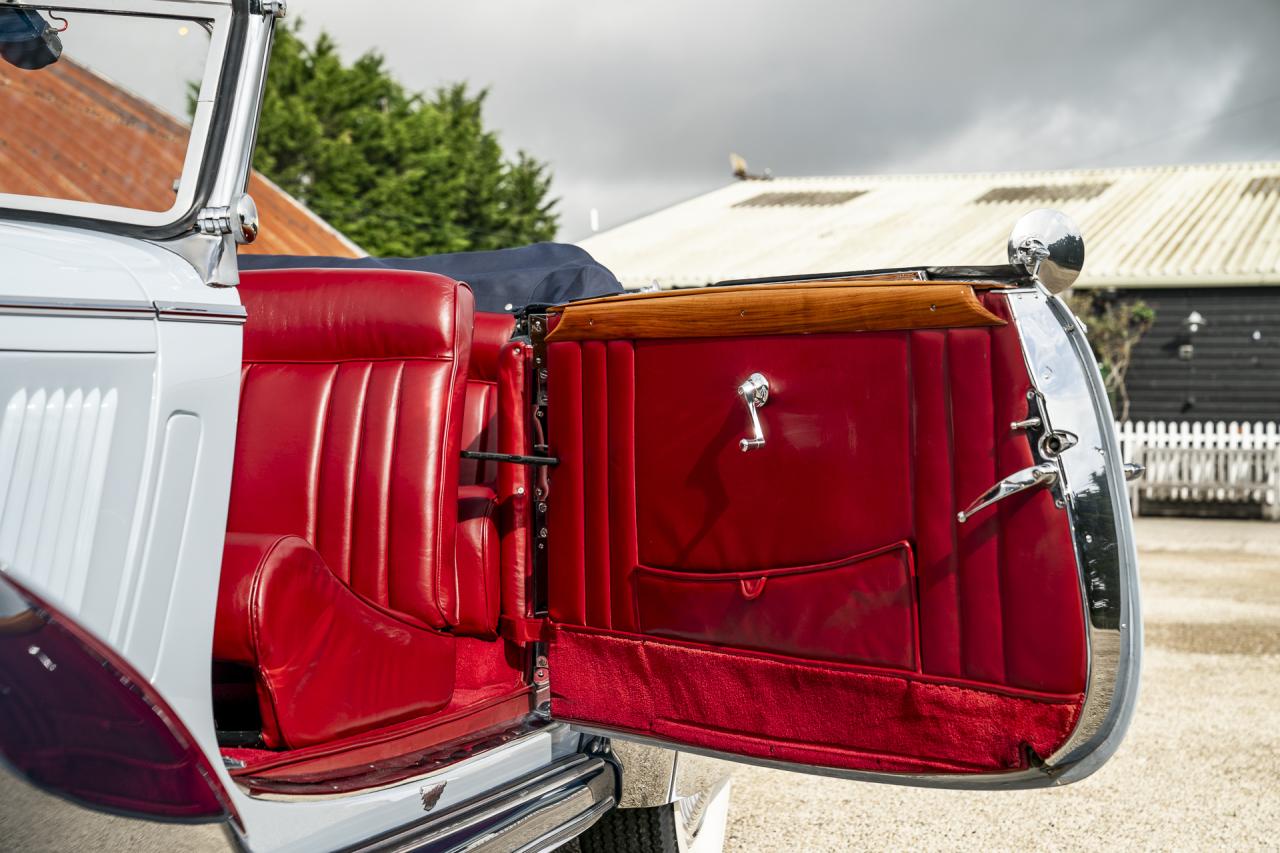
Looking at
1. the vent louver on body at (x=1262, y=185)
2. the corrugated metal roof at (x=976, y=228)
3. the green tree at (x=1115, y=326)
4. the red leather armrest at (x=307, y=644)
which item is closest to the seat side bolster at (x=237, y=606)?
the red leather armrest at (x=307, y=644)

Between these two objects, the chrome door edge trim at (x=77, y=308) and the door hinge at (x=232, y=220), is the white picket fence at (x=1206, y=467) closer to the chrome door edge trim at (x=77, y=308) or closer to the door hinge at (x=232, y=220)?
the door hinge at (x=232, y=220)

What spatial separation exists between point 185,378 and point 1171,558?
9604 millimetres

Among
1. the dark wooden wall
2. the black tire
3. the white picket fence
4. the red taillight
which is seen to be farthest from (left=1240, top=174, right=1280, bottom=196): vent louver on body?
the red taillight

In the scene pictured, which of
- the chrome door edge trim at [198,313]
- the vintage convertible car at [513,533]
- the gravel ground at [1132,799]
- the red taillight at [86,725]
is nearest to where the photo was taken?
the red taillight at [86,725]

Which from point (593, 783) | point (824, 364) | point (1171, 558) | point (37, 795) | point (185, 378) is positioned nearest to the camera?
point (37, 795)

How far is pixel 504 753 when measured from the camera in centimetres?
219

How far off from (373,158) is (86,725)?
23.5 meters

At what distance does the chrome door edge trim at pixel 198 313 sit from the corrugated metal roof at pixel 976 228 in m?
12.0

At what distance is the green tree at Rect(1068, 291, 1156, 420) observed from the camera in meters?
15.4

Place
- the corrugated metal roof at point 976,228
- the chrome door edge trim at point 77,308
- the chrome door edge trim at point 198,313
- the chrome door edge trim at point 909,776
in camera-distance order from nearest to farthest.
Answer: the chrome door edge trim at point 77,308 < the chrome door edge trim at point 198,313 < the chrome door edge trim at point 909,776 < the corrugated metal roof at point 976,228

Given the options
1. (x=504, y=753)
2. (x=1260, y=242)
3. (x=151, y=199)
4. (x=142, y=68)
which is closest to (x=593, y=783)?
(x=504, y=753)

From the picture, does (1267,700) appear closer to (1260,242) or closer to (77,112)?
(77,112)

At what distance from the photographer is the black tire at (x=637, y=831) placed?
8.66 feet

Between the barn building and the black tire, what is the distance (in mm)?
10530
